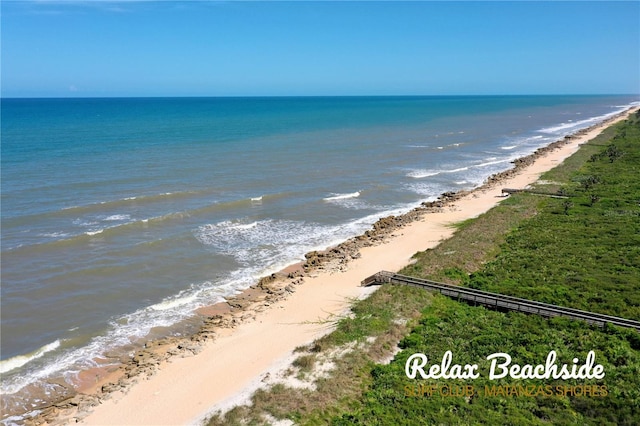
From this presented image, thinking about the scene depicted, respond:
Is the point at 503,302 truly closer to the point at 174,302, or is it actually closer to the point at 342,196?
the point at 174,302

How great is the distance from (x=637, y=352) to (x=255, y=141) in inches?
2679

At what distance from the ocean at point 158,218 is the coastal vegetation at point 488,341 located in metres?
8.70

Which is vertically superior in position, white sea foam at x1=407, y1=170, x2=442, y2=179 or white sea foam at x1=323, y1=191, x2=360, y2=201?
white sea foam at x1=407, y1=170, x2=442, y2=179

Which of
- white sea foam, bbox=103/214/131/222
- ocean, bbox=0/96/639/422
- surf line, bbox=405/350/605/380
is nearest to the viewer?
surf line, bbox=405/350/605/380

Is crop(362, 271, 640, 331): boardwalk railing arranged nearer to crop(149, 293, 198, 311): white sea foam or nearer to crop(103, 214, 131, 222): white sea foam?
crop(149, 293, 198, 311): white sea foam

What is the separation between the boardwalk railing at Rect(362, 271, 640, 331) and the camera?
17.3 metres

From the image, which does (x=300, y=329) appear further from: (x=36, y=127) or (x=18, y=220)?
(x=36, y=127)

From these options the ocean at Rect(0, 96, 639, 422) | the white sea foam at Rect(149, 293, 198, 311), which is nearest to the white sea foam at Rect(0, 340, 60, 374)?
the ocean at Rect(0, 96, 639, 422)

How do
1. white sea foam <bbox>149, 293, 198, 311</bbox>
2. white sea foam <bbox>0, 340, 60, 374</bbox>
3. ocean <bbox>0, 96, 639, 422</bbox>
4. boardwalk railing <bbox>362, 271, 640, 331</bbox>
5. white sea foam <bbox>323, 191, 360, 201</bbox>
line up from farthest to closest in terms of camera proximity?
white sea foam <bbox>323, 191, 360, 201</bbox>
white sea foam <bbox>149, 293, 198, 311</bbox>
ocean <bbox>0, 96, 639, 422</bbox>
white sea foam <bbox>0, 340, 60, 374</bbox>
boardwalk railing <bbox>362, 271, 640, 331</bbox>

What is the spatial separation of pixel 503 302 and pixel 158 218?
25882 mm

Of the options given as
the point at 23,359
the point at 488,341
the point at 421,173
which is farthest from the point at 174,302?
the point at 421,173

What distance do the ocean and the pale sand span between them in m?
3.29

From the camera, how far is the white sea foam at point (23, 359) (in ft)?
57.9

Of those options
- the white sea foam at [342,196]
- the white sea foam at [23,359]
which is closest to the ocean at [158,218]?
the white sea foam at [23,359]
